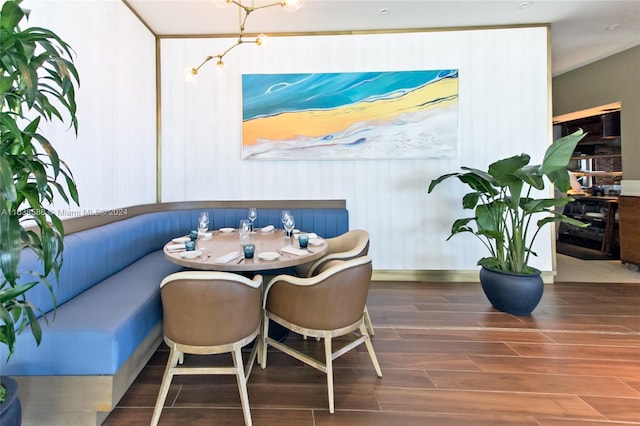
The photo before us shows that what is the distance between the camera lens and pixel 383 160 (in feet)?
12.4

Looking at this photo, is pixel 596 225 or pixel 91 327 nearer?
pixel 91 327

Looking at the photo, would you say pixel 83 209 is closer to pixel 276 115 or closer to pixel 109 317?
pixel 109 317

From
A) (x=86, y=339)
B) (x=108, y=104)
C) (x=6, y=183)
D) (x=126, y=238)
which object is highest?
(x=108, y=104)

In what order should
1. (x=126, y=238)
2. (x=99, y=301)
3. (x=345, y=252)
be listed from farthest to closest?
(x=126, y=238), (x=345, y=252), (x=99, y=301)

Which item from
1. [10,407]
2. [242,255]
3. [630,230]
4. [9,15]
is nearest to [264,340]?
[242,255]

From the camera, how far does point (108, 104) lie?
2779mm

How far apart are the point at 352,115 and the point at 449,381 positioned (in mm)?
2905

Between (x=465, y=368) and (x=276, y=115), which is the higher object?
(x=276, y=115)

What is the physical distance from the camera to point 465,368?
2008 millimetres

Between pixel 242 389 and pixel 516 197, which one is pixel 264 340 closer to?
pixel 242 389

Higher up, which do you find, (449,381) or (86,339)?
(86,339)

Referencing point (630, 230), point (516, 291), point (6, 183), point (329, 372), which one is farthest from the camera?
point (630, 230)

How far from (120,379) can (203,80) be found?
3341 millimetres

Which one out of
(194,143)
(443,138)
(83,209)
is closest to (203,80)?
(194,143)
